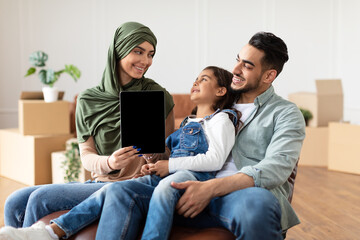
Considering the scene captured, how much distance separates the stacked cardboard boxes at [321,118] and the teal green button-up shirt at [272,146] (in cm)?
310

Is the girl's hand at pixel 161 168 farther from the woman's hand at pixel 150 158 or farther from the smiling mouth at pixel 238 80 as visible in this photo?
the smiling mouth at pixel 238 80

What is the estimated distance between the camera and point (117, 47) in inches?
81.7

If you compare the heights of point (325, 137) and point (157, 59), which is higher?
point (157, 59)

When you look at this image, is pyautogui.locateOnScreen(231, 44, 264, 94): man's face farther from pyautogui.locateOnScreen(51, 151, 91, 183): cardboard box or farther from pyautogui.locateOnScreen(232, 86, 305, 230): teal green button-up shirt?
pyautogui.locateOnScreen(51, 151, 91, 183): cardboard box

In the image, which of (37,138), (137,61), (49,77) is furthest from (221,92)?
(49,77)

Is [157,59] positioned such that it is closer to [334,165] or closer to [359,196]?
[334,165]

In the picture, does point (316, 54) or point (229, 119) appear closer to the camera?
point (229, 119)

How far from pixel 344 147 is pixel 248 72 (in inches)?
118

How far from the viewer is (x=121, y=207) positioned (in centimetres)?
156

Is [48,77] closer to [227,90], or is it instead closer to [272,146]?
[227,90]

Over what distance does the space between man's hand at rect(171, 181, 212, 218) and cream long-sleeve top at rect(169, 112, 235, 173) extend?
0.17 meters

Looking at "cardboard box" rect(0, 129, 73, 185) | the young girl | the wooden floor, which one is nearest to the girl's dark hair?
the young girl

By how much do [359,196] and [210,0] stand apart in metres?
3.44

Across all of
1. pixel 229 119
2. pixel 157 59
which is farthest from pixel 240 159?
pixel 157 59
